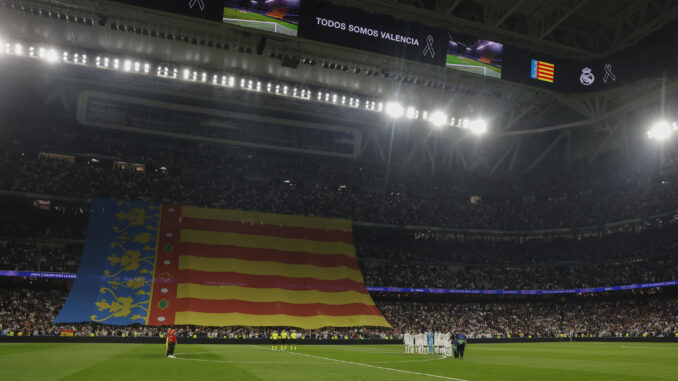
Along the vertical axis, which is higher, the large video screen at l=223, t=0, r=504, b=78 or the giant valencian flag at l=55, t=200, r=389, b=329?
the large video screen at l=223, t=0, r=504, b=78

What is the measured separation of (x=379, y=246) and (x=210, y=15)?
1502 inches

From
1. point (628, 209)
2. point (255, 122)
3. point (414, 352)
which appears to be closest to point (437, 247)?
point (628, 209)

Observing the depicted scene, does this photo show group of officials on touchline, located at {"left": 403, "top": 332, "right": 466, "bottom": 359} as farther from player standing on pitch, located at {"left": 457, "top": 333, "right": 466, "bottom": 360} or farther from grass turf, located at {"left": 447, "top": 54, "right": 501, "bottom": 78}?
grass turf, located at {"left": 447, "top": 54, "right": 501, "bottom": 78}

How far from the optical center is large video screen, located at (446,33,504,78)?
113ft

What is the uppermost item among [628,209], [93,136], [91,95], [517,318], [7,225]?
[91,95]

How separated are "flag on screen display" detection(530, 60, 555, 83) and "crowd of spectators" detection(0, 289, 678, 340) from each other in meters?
25.0

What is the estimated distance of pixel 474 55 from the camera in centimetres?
3519

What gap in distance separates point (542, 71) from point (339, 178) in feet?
101

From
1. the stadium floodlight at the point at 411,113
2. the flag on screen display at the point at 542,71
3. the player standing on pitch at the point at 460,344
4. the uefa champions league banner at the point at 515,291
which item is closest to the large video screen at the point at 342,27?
the flag on screen display at the point at 542,71

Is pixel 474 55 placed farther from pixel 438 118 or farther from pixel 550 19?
pixel 438 118

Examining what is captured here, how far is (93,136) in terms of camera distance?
180 feet

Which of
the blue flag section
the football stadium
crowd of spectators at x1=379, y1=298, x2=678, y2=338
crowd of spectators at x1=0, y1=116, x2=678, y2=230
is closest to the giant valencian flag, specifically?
the blue flag section

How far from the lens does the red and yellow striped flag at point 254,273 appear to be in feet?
146

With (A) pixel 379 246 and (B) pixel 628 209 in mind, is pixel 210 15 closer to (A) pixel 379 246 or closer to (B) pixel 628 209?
(A) pixel 379 246
